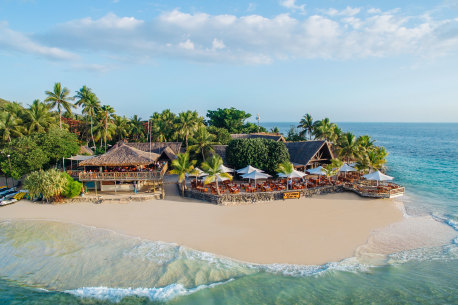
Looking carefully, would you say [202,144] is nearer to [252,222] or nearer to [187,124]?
[187,124]

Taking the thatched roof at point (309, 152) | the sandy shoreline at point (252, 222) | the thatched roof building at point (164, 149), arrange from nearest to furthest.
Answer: the sandy shoreline at point (252, 222) → the thatched roof at point (309, 152) → the thatched roof building at point (164, 149)

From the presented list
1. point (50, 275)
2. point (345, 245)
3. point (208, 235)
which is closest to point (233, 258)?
point (208, 235)

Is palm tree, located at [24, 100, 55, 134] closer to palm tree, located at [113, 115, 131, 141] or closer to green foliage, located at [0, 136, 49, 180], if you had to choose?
green foliage, located at [0, 136, 49, 180]

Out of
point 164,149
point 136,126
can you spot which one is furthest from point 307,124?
point 136,126

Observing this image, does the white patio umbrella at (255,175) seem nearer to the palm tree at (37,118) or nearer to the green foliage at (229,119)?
the palm tree at (37,118)

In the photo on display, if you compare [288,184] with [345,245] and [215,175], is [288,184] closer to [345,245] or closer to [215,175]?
[215,175]

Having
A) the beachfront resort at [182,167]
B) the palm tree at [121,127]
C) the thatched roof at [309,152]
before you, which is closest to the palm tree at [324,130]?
the beachfront resort at [182,167]
